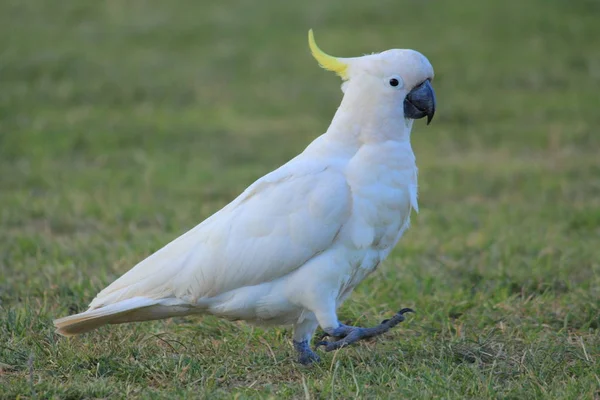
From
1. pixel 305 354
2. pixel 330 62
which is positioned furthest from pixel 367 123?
pixel 305 354

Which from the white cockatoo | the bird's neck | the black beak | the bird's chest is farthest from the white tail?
the black beak

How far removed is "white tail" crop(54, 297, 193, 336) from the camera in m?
3.39

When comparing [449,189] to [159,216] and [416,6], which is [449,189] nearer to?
[159,216]

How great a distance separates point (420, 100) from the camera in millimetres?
3590

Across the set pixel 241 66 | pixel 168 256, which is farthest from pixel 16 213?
pixel 241 66

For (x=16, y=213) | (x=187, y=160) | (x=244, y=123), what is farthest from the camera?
(x=244, y=123)

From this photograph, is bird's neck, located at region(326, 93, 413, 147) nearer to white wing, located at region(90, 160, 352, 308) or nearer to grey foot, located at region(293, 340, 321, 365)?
white wing, located at region(90, 160, 352, 308)

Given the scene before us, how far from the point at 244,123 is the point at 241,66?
159 centimetres

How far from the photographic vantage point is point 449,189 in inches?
272

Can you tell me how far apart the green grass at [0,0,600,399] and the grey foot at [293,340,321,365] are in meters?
0.05

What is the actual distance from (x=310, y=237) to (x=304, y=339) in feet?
1.64

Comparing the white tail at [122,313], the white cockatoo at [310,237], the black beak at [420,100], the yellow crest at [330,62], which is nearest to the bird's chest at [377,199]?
the white cockatoo at [310,237]

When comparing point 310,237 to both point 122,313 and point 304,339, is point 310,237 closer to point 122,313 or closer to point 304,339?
point 304,339

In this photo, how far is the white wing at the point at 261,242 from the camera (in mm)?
3424
